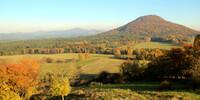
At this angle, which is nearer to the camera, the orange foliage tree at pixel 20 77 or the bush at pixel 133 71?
the orange foliage tree at pixel 20 77

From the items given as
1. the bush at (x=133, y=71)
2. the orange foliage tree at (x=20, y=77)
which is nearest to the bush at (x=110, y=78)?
the bush at (x=133, y=71)

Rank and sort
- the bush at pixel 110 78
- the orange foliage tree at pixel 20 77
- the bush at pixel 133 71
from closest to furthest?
the orange foliage tree at pixel 20 77 < the bush at pixel 110 78 < the bush at pixel 133 71

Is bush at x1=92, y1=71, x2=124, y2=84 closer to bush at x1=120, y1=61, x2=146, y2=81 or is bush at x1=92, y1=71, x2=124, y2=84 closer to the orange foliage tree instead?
bush at x1=120, y1=61, x2=146, y2=81

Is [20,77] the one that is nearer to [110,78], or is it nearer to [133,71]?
[110,78]

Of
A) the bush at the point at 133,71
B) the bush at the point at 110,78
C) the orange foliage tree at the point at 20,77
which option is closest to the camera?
the orange foliage tree at the point at 20,77

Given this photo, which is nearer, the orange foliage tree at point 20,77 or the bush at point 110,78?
the orange foliage tree at point 20,77

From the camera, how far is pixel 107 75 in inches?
3073

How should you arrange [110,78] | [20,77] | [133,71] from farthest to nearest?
[133,71] → [110,78] → [20,77]

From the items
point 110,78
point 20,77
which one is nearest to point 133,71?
point 110,78

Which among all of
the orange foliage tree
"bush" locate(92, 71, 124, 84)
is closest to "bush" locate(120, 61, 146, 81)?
"bush" locate(92, 71, 124, 84)

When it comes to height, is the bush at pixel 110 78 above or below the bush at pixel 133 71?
below

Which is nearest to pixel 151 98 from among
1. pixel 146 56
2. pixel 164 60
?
pixel 164 60

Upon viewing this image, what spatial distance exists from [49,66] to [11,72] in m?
49.6

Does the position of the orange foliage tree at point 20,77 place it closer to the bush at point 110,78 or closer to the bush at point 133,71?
the bush at point 110,78
